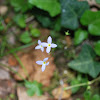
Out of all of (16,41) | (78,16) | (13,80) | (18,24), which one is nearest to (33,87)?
(13,80)

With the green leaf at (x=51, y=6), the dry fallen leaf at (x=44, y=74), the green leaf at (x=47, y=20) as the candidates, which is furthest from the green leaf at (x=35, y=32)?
the green leaf at (x=51, y=6)

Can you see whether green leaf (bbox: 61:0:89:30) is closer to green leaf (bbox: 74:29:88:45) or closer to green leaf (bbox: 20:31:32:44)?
green leaf (bbox: 74:29:88:45)

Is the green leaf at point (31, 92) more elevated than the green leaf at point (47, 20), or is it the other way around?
the green leaf at point (47, 20)

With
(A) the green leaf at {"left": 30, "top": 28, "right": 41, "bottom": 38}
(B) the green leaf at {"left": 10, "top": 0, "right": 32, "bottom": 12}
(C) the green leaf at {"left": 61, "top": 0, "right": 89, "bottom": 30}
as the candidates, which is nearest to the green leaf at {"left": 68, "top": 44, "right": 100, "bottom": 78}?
(C) the green leaf at {"left": 61, "top": 0, "right": 89, "bottom": 30}

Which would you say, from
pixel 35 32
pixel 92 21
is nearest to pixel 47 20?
pixel 35 32

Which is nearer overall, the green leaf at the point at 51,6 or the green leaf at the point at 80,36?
the green leaf at the point at 51,6

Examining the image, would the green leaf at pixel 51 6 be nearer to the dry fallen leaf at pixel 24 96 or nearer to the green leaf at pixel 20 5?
the green leaf at pixel 20 5
